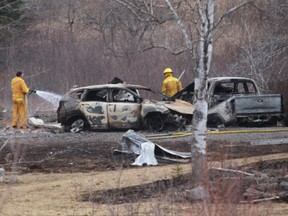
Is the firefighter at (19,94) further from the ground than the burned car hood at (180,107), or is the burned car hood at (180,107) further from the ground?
the firefighter at (19,94)

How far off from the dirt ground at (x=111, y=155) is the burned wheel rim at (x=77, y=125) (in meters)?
0.40

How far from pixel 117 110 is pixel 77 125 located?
1512 millimetres

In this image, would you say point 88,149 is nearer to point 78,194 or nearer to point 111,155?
point 111,155

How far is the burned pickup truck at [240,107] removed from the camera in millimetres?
22766

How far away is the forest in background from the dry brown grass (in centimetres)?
1039

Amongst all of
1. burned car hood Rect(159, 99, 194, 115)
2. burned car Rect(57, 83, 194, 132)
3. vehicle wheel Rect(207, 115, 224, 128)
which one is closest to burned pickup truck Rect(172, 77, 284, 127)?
vehicle wheel Rect(207, 115, 224, 128)

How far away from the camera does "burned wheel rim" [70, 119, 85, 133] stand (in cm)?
2336

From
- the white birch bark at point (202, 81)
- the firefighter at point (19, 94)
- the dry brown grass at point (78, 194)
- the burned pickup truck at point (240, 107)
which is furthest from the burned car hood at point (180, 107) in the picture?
the white birch bark at point (202, 81)

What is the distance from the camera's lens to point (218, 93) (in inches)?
929

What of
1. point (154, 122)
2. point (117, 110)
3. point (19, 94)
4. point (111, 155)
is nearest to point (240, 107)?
point (154, 122)

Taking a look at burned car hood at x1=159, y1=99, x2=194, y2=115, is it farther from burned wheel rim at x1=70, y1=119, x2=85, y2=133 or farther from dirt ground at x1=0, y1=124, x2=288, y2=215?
burned wheel rim at x1=70, y1=119, x2=85, y2=133

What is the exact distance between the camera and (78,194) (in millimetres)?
13430

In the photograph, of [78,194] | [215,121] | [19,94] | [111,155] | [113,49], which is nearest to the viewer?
[78,194]

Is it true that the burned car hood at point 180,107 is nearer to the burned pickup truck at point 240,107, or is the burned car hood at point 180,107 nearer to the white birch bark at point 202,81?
the burned pickup truck at point 240,107
